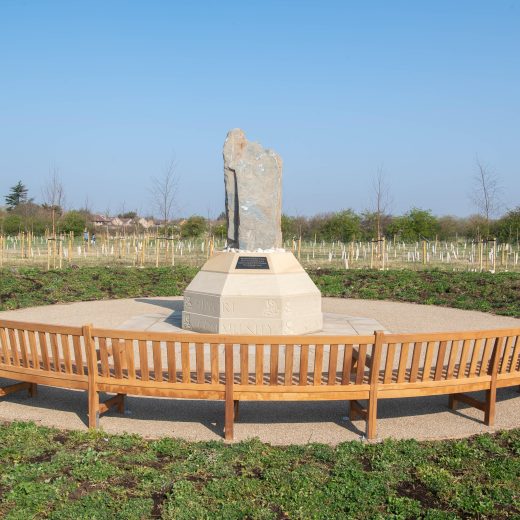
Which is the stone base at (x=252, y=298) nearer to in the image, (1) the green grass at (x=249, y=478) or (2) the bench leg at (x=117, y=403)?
(2) the bench leg at (x=117, y=403)

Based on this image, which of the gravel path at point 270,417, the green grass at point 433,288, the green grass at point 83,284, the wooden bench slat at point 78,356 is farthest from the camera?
the green grass at point 83,284

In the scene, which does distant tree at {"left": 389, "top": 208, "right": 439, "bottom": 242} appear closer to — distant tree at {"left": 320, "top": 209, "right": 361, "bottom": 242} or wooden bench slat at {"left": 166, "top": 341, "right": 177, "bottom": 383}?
distant tree at {"left": 320, "top": 209, "right": 361, "bottom": 242}

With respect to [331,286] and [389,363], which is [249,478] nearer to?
[389,363]

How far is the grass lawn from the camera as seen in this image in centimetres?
332

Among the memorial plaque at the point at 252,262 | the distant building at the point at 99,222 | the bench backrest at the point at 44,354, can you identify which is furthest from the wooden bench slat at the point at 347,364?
the distant building at the point at 99,222

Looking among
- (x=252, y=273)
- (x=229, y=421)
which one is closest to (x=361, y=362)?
Answer: (x=229, y=421)

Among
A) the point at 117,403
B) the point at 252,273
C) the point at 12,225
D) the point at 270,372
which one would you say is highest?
the point at 12,225

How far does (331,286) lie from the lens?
15930 mm

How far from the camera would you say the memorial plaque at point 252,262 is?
9070 millimetres

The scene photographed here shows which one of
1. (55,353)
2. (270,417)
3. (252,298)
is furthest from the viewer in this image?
(252,298)

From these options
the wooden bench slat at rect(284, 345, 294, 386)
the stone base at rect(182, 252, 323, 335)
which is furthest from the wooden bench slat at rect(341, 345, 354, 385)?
the stone base at rect(182, 252, 323, 335)

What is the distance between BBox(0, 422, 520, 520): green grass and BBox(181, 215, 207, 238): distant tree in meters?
51.4

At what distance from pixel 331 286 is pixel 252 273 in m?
7.39

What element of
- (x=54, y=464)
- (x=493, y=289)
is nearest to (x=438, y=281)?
(x=493, y=289)
